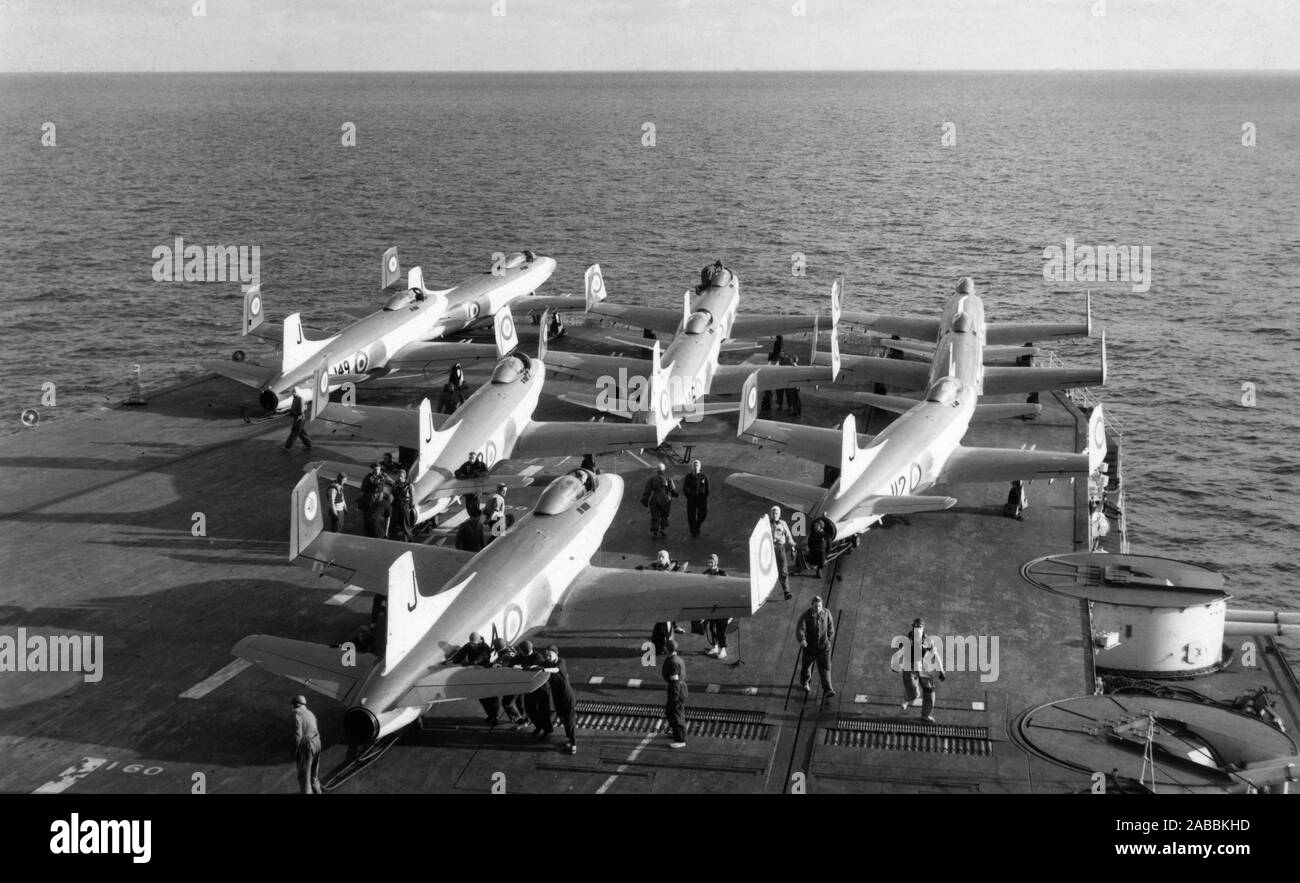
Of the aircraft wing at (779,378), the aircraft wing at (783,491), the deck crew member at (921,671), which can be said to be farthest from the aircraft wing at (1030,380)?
the deck crew member at (921,671)

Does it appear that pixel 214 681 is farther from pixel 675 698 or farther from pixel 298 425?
pixel 298 425

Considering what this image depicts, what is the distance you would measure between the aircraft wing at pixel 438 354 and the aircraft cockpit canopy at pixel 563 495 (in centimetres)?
1862

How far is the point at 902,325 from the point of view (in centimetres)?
5256

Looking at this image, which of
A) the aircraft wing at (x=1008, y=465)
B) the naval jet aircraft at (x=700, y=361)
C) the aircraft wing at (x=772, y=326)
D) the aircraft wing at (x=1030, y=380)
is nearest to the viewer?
the aircraft wing at (x=1008, y=465)

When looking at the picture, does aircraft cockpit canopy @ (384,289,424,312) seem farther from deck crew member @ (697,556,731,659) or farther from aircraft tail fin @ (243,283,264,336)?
deck crew member @ (697,556,731,659)

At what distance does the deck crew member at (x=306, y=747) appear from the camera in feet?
69.0

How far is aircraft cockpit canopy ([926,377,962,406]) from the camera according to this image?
38.6 m

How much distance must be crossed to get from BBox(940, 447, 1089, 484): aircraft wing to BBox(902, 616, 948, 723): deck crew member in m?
11.8

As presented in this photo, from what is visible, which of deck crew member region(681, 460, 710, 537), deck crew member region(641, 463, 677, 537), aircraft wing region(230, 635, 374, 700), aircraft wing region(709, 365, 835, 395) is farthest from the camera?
aircraft wing region(709, 365, 835, 395)

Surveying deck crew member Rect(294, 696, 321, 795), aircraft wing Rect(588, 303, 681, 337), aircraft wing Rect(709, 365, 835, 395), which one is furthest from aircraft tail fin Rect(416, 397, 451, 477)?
aircraft wing Rect(588, 303, 681, 337)

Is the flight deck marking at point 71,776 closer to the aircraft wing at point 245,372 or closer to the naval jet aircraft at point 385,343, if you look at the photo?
the naval jet aircraft at point 385,343

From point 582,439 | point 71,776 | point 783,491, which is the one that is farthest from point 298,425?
point 71,776

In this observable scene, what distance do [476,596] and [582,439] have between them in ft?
43.4
